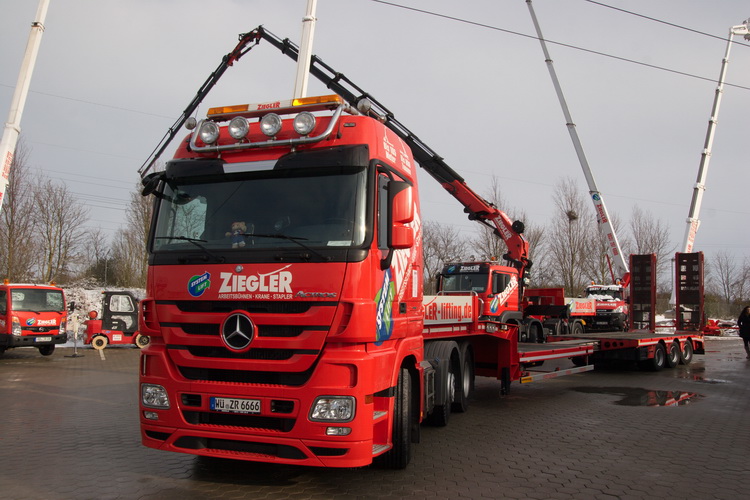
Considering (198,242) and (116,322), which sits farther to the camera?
(116,322)

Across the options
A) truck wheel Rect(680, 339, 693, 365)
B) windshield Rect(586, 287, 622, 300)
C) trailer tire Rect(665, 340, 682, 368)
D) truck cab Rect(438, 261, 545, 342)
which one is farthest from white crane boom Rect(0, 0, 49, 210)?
windshield Rect(586, 287, 622, 300)

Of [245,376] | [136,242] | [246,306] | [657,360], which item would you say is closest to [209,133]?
[246,306]

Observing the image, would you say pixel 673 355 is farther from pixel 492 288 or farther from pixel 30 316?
pixel 30 316

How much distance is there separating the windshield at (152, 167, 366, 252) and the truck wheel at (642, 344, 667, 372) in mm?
12566

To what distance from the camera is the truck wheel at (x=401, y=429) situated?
5371mm

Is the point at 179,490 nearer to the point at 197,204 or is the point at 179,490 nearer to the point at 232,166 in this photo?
the point at 197,204

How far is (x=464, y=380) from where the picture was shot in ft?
29.3

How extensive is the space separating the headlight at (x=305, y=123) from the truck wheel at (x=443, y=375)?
3.69 m

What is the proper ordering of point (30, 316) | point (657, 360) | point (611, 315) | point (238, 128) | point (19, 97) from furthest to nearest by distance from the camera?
1. point (611, 315)
2. point (30, 316)
3. point (657, 360)
4. point (19, 97)
5. point (238, 128)

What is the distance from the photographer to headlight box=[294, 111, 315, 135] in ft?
16.4

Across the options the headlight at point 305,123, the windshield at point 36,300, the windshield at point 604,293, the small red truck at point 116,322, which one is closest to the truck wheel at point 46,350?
the small red truck at point 116,322

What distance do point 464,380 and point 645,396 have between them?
4.24m

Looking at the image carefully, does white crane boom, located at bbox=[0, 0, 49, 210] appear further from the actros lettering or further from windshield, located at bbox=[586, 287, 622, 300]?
windshield, located at bbox=[586, 287, 622, 300]

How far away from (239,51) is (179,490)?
569 inches
